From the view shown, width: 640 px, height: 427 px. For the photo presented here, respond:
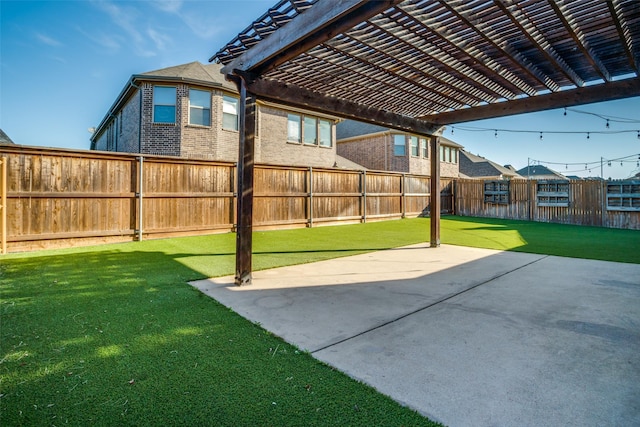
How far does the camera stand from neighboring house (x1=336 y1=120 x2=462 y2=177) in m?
21.2

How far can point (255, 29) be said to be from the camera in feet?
12.1

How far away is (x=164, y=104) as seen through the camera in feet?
41.5

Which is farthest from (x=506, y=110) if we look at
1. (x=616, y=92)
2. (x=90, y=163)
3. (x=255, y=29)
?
(x=90, y=163)

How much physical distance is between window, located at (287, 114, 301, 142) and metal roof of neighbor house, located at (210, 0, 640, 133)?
9.81 m

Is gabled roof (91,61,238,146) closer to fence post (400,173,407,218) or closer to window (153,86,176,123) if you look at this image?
window (153,86,176,123)

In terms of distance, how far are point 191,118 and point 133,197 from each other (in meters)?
5.87

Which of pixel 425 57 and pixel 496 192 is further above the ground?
pixel 425 57

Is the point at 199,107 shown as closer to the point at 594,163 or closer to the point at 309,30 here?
the point at 309,30

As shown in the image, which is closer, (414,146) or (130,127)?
(130,127)

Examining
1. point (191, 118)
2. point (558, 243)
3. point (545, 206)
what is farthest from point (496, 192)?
point (191, 118)

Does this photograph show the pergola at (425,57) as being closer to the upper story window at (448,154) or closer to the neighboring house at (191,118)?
the neighboring house at (191,118)

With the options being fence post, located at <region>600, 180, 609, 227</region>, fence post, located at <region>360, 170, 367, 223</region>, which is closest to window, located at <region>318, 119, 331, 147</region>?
fence post, located at <region>360, 170, 367, 223</region>

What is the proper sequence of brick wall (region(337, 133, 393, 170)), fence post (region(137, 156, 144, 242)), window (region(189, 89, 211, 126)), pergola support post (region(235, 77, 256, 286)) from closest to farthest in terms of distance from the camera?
pergola support post (region(235, 77, 256, 286)) < fence post (region(137, 156, 144, 242)) < window (region(189, 89, 211, 126)) < brick wall (region(337, 133, 393, 170))

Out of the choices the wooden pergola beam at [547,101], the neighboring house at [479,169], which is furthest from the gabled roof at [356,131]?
the wooden pergola beam at [547,101]
